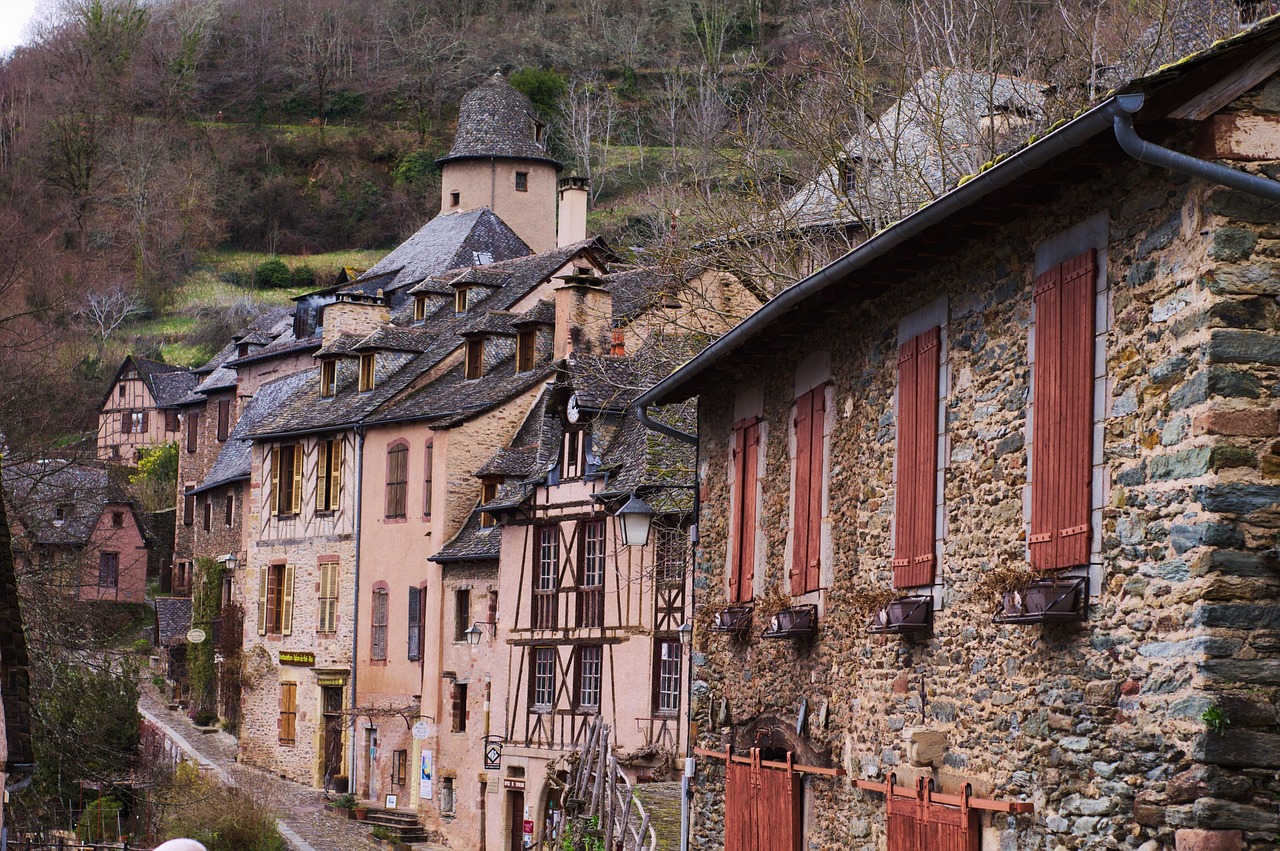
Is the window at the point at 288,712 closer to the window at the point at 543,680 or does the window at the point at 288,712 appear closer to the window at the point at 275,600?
the window at the point at 275,600

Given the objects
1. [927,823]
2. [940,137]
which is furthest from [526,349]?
[927,823]

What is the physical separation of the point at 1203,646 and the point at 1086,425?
143 centimetres

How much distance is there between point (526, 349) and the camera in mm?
36031

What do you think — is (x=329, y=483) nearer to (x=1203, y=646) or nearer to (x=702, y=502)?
(x=702, y=502)

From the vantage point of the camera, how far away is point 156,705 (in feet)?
160

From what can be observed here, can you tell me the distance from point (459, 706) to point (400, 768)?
8.97 feet

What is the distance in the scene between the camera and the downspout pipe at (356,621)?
122ft

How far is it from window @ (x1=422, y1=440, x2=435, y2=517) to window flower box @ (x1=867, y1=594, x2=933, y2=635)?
25.4 metres

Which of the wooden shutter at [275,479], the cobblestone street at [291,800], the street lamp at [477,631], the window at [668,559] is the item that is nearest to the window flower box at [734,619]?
the window at [668,559]

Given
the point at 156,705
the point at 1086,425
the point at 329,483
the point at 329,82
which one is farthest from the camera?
the point at 329,82

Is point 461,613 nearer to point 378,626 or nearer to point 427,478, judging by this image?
point 427,478

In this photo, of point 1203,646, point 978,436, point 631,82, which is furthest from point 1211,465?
point 631,82

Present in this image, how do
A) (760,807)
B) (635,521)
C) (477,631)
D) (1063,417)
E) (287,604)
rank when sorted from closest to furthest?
(1063,417) → (760,807) → (635,521) → (477,631) → (287,604)

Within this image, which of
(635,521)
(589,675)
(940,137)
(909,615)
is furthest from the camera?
(589,675)
